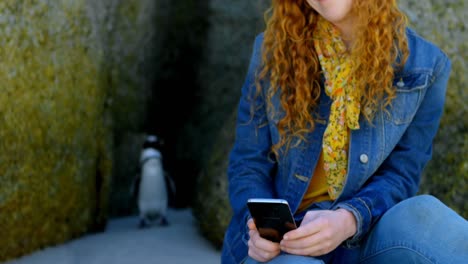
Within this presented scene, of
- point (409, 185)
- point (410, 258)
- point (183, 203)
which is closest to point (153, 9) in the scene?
point (183, 203)

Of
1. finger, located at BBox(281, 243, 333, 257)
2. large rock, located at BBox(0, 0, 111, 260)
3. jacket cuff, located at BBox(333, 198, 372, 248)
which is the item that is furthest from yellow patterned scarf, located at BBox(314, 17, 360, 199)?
large rock, located at BBox(0, 0, 111, 260)

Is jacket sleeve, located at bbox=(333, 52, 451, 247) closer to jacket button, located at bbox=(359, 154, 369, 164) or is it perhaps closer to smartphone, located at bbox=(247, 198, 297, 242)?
jacket button, located at bbox=(359, 154, 369, 164)

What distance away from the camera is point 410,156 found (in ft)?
5.25

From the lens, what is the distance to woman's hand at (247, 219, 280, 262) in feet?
4.61

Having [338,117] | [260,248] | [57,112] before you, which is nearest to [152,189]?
[57,112]

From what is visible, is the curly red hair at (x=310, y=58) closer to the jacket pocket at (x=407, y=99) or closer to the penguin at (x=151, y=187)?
the jacket pocket at (x=407, y=99)

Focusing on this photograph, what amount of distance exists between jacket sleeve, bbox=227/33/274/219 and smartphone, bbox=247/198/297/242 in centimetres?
23

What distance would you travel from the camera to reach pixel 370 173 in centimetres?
160

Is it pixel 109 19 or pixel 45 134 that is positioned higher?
pixel 109 19

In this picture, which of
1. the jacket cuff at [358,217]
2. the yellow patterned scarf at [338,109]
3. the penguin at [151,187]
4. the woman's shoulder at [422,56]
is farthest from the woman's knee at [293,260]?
the penguin at [151,187]

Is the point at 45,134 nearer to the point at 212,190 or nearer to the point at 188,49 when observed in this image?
the point at 212,190

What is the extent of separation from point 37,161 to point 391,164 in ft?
4.61

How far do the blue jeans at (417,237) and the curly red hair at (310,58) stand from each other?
0.26 m

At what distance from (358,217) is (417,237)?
133 mm
